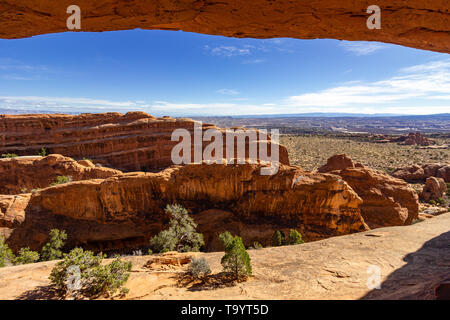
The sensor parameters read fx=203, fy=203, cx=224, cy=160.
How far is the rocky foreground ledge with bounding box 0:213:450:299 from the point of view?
598 centimetres

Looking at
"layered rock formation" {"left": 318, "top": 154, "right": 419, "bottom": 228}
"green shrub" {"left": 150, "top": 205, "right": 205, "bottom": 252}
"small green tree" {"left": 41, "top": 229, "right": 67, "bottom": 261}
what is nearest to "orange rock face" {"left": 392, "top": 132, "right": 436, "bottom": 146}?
"layered rock formation" {"left": 318, "top": 154, "right": 419, "bottom": 228}

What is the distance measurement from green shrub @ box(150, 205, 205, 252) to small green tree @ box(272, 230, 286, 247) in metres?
5.07

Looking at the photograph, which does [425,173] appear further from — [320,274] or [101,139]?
[101,139]

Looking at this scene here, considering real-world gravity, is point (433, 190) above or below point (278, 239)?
above

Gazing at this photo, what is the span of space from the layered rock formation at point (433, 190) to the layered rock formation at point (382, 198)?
35.7ft

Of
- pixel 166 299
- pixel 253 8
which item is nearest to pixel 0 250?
pixel 166 299

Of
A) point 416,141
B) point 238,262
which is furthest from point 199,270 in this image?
point 416,141

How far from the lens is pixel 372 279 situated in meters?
6.46

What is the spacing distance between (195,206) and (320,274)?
462 inches

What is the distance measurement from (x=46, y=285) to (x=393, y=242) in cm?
1450

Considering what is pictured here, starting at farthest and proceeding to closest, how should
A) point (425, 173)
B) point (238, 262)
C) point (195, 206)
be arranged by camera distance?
point (425, 173) < point (195, 206) < point (238, 262)

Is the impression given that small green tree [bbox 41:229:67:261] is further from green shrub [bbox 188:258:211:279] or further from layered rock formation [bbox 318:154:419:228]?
layered rock formation [bbox 318:154:419:228]

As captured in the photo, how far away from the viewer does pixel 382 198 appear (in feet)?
61.1

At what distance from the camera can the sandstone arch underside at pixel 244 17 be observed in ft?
17.7
